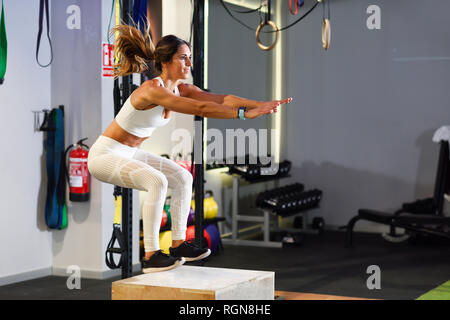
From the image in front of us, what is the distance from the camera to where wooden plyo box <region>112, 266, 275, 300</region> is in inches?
123

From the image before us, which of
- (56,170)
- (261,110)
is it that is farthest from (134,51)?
(56,170)

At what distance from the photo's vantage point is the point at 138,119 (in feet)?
10.9

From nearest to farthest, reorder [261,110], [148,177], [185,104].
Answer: [261,110] < [185,104] < [148,177]

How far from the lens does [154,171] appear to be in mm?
3309

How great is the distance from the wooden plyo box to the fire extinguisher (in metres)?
2.26

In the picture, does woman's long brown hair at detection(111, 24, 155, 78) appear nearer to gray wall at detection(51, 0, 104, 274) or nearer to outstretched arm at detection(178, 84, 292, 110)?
outstretched arm at detection(178, 84, 292, 110)

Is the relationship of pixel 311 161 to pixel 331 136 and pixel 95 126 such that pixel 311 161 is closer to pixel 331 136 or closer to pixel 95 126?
pixel 331 136

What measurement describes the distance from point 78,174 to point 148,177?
8.17ft

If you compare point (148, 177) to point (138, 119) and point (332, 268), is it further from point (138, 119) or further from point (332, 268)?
point (332, 268)

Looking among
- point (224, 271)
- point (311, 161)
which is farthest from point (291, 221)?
point (224, 271)

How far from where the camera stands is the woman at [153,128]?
3242 mm

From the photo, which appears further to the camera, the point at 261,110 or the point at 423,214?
the point at 423,214

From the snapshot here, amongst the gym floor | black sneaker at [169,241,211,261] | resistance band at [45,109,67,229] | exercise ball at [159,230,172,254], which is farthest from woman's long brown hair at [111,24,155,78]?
exercise ball at [159,230,172,254]

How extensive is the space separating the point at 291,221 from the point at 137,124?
586 cm
